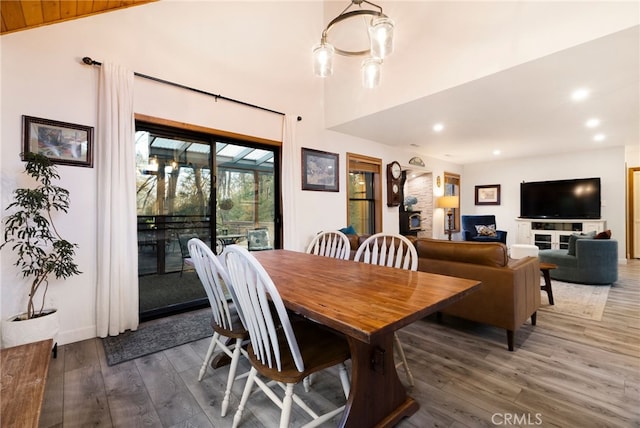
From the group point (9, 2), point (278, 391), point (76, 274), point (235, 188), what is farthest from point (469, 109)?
point (76, 274)

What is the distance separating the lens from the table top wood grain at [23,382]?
102cm

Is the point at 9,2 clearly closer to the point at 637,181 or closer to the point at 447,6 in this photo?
the point at 447,6

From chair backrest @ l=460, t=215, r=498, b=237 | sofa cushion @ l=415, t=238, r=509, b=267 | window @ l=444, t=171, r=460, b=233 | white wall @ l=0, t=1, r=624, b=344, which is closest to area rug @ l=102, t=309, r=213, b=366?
white wall @ l=0, t=1, r=624, b=344

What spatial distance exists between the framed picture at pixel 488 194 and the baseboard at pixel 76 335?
8.10 meters

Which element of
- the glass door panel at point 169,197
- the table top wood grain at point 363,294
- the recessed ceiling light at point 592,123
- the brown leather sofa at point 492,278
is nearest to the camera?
the table top wood grain at point 363,294

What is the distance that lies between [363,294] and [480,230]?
6.02m

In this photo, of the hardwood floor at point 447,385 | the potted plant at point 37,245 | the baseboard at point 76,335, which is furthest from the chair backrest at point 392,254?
the baseboard at point 76,335

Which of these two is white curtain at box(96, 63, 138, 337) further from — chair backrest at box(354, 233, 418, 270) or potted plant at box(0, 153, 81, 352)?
chair backrest at box(354, 233, 418, 270)

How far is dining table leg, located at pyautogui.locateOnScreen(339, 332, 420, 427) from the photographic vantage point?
1249 millimetres

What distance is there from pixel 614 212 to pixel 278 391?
733 centimetres

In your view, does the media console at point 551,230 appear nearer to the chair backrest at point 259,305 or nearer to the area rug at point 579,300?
the area rug at point 579,300

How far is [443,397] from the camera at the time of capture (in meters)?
1.66

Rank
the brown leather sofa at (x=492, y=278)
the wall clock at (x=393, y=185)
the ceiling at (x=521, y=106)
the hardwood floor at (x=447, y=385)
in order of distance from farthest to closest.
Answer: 1. the wall clock at (x=393, y=185)
2. the brown leather sofa at (x=492, y=278)
3. the ceiling at (x=521, y=106)
4. the hardwood floor at (x=447, y=385)

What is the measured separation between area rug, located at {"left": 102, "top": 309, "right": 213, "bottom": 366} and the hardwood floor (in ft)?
0.32
